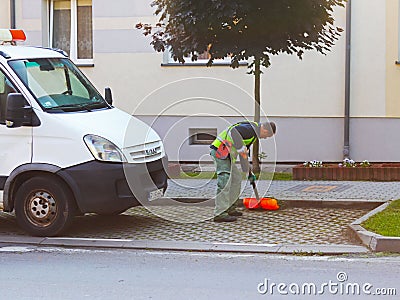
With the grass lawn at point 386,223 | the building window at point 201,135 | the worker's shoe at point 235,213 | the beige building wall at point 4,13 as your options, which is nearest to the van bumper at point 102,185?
the worker's shoe at point 235,213

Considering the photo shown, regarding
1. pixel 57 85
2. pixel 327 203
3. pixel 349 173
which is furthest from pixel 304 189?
pixel 57 85

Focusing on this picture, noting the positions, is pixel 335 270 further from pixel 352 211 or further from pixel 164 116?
pixel 164 116

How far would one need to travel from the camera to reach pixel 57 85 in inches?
400

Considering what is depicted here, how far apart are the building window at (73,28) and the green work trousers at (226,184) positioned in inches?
306

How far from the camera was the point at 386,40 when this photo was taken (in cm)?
1573

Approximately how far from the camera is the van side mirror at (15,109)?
9.43 metres

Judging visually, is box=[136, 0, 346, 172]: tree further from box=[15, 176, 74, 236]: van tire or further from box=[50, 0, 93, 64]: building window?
box=[50, 0, 93, 64]: building window

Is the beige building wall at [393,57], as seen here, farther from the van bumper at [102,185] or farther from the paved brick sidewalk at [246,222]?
the van bumper at [102,185]

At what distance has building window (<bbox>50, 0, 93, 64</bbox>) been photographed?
57.1 feet

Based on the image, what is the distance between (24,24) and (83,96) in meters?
7.72

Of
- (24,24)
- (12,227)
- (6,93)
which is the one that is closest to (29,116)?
(6,93)

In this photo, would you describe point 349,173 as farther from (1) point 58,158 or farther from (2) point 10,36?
(2) point 10,36

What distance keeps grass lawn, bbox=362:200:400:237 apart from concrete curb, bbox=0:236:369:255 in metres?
0.41

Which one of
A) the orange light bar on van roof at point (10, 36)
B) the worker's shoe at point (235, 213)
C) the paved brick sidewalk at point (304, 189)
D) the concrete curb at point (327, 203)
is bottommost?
the worker's shoe at point (235, 213)
